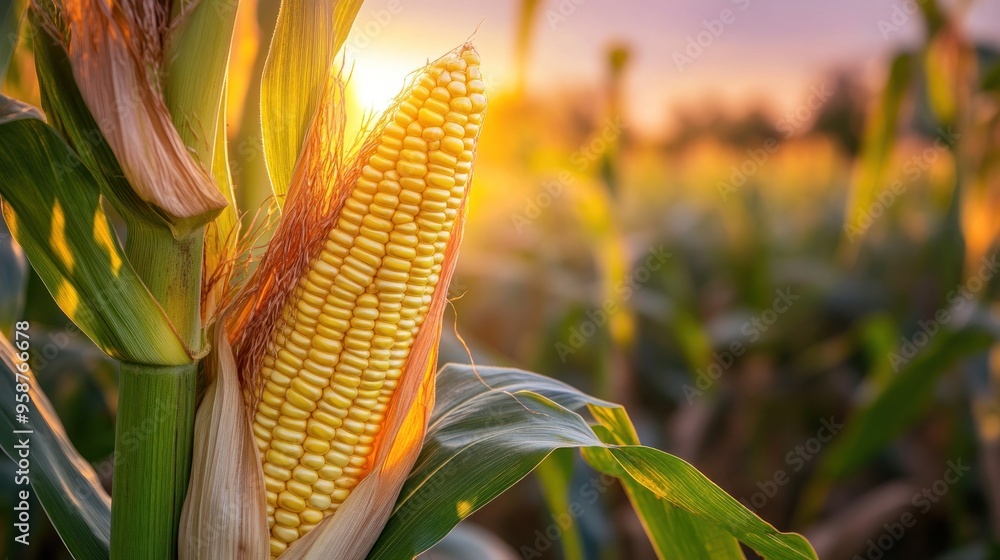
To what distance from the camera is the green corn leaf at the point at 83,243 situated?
26.7 inches

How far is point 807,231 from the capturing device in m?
5.91

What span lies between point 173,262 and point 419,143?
0.28 m

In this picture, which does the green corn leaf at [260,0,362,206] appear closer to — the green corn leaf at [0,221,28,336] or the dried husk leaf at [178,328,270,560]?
the dried husk leaf at [178,328,270,560]

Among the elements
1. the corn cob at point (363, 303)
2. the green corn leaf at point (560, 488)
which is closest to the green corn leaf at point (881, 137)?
the green corn leaf at point (560, 488)

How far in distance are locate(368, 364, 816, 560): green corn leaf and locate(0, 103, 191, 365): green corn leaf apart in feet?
1.07

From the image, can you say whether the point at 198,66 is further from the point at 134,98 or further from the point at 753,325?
the point at 753,325

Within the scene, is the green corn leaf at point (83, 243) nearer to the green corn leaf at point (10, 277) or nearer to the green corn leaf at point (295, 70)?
the green corn leaf at point (295, 70)

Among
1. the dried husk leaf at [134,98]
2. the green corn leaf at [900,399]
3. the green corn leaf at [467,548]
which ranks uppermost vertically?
the dried husk leaf at [134,98]

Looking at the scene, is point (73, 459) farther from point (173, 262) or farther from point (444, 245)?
point (444, 245)

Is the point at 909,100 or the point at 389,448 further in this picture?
the point at 909,100

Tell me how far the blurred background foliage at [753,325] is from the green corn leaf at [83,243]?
0.35 meters

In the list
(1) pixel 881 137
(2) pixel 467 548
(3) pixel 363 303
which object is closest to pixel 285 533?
(3) pixel 363 303

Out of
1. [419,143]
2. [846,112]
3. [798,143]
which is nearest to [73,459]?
[419,143]

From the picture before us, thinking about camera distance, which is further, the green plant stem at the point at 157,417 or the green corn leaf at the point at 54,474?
the green corn leaf at the point at 54,474
